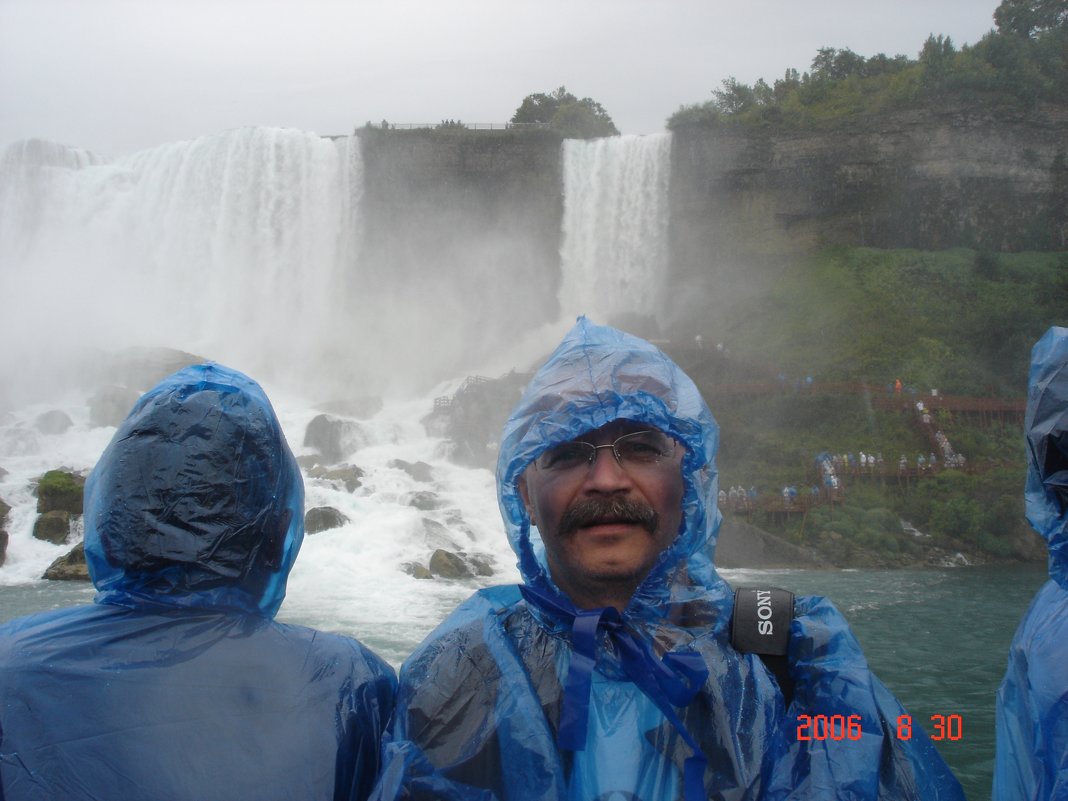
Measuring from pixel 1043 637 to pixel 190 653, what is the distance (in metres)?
1.70

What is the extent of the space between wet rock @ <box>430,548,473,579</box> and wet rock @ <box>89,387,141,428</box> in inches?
545

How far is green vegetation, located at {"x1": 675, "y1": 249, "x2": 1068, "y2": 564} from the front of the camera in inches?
824

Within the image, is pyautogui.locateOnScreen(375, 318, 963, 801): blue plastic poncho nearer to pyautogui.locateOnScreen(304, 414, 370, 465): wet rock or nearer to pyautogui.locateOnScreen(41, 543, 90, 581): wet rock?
pyautogui.locateOnScreen(41, 543, 90, 581): wet rock

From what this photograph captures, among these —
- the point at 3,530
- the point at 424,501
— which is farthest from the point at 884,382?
the point at 3,530

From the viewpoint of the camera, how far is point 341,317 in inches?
1447

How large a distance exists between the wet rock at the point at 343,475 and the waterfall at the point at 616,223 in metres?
14.9

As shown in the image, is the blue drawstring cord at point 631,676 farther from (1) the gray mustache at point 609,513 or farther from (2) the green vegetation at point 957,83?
(2) the green vegetation at point 957,83

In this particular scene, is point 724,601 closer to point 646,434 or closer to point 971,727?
point 646,434

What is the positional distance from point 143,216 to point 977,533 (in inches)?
1306

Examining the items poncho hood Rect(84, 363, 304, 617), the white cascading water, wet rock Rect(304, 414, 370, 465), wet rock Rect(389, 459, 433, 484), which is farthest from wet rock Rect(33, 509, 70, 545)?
poncho hood Rect(84, 363, 304, 617)

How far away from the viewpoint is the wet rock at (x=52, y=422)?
24453 millimetres

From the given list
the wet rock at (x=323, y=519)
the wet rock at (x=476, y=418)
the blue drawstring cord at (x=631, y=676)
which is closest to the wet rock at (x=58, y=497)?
the wet rock at (x=323, y=519)

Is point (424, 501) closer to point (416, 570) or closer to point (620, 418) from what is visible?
point (416, 570)
